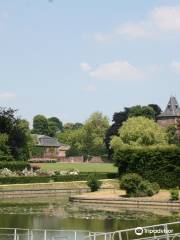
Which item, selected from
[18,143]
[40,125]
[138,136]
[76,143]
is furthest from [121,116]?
[40,125]

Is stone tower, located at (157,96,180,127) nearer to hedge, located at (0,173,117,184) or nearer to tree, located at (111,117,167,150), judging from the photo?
tree, located at (111,117,167,150)

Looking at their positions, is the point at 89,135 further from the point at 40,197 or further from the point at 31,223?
the point at 31,223

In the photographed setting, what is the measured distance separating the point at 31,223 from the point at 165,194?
633 inches

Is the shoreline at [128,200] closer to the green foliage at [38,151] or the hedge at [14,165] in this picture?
the hedge at [14,165]

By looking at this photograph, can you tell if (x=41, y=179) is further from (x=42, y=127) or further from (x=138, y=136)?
(x=42, y=127)

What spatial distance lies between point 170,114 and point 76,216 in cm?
10076

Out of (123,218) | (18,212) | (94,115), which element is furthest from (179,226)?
(94,115)

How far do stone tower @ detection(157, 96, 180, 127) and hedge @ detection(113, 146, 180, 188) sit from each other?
268 feet

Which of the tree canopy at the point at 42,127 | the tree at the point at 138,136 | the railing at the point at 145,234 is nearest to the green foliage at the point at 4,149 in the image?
the tree at the point at 138,136

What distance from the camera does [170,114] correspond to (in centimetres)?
13188

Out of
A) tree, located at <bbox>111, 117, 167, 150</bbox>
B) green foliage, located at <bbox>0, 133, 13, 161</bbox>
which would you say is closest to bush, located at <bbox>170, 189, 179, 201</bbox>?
green foliage, located at <bbox>0, 133, 13, 161</bbox>

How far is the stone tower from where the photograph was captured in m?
132

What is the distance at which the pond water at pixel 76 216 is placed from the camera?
95.2ft

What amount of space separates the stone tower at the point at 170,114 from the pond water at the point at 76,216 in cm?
9108
